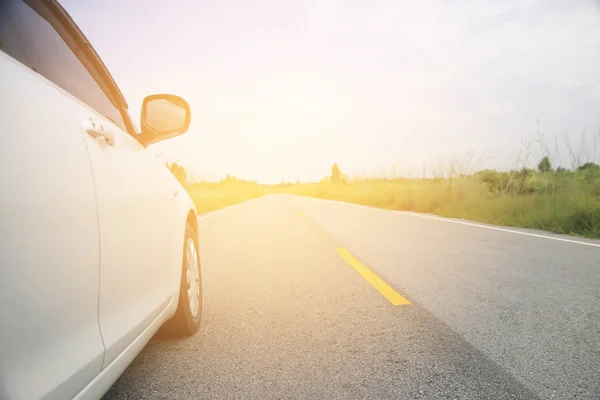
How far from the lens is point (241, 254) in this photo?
615 centimetres

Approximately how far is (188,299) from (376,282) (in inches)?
84.4

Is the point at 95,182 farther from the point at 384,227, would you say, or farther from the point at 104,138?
the point at 384,227

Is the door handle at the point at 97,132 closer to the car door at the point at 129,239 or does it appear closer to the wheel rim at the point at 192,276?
the car door at the point at 129,239

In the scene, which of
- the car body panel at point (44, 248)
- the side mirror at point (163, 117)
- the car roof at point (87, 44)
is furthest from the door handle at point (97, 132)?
the side mirror at point (163, 117)

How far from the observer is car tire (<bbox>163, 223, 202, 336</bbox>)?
265 centimetres

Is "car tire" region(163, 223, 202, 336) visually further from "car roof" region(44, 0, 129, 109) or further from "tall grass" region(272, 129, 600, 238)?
"tall grass" region(272, 129, 600, 238)

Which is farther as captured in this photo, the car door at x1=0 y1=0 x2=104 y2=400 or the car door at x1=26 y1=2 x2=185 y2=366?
the car door at x1=26 y1=2 x2=185 y2=366

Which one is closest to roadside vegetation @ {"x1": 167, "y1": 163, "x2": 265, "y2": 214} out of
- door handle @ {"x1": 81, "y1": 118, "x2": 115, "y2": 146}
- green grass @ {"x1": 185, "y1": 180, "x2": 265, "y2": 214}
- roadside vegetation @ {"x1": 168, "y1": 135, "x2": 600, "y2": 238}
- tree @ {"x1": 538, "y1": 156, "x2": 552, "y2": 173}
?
green grass @ {"x1": 185, "y1": 180, "x2": 265, "y2": 214}

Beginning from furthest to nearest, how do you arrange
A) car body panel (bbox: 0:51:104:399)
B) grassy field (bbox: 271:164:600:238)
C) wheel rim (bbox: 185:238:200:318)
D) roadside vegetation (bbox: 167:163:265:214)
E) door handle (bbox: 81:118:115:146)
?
1. roadside vegetation (bbox: 167:163:265:214)
2. grassy field (bbox: 271:164:600:238)
3. wheel rim (bbox: 185:238:200:318)
4. door handle (bbox: 81:118:115:146)
5. car body panel (bbox: 0:51:104:399)

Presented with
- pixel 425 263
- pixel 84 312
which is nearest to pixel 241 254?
pixel 425 263

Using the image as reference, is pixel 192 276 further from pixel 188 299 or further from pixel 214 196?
pixel 214 196

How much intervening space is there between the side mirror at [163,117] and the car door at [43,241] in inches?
45.3

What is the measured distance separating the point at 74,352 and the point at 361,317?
2263 millimetres

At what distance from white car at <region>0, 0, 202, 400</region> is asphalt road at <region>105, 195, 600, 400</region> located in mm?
525
